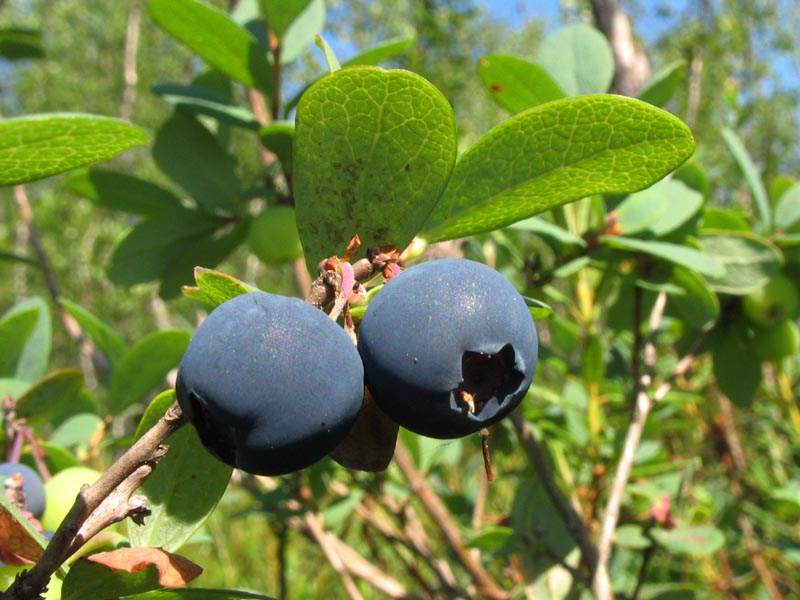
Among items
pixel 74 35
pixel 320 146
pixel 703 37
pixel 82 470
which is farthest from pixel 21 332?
pixel 74 35

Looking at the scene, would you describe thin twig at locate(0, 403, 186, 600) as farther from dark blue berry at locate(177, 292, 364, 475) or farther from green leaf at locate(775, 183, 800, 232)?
green leaf at locate(775, 183, 800, 232)

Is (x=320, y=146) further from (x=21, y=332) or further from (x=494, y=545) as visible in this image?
(x=494, y=545)

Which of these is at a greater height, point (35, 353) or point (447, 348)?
point (447, 348)

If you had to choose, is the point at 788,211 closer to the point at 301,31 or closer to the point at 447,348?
the point at 301,31

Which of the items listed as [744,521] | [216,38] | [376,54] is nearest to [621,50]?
[376,54]

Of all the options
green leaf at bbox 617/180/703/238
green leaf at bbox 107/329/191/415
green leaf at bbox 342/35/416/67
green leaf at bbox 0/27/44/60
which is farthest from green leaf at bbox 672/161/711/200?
green leaf at bbox 0/27/44/60

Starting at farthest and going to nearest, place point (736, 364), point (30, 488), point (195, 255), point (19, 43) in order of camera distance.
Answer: point (19, 43) → point (736, 364) → point (195, 255) → point (30, 488)

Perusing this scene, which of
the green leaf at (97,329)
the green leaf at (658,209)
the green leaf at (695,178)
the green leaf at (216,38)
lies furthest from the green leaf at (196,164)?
the green leaf at (695,178)
